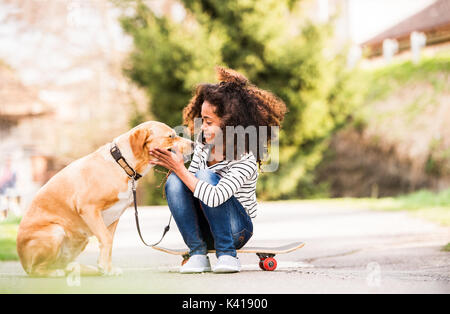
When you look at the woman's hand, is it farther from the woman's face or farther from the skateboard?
the skateboard

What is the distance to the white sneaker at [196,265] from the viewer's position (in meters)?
3.00

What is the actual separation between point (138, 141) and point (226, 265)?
0.85 metres

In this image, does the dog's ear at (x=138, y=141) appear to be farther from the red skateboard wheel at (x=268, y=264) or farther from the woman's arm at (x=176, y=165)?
the red skateboard wheel at (x=268, y=264)

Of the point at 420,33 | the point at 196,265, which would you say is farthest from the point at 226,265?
the point at 420,33

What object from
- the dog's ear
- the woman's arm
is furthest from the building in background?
the woman's arm

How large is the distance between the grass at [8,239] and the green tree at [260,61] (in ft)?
15.5

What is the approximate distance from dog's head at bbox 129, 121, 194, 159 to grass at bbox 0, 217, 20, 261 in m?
2.06

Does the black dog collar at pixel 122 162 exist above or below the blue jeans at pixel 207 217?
above

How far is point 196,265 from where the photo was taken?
3010mm

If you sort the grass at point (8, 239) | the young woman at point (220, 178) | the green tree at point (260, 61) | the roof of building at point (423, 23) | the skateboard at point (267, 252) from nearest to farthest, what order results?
1. the young woman at point (220, 178)
2. the skateboard at point (267, 252)
3. the grass at point (8, 239)
4. the green tree at point (260, 61)
5. the roof of building at point (423, 23)

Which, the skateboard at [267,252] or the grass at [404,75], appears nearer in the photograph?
the skateboard at [267,252]

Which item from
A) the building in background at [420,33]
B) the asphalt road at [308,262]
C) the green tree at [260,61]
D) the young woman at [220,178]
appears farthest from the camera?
the building in background at [420,33]

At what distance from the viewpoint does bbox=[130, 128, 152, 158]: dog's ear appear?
116 inches

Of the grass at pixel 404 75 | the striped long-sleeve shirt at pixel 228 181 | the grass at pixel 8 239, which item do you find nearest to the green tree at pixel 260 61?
the grass at pixel 404 75
